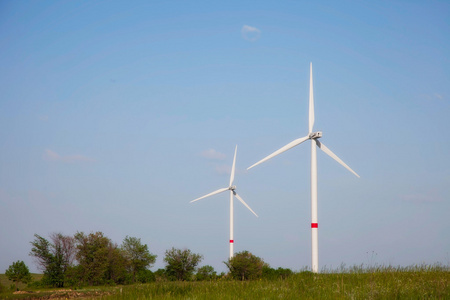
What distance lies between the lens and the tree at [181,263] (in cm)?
8294

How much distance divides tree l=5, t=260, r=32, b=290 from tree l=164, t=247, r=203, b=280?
24415 millimetres

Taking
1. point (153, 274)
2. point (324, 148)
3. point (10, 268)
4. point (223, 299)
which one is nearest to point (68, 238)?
point (10, 268)

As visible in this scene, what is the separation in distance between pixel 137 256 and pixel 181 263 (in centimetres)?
958

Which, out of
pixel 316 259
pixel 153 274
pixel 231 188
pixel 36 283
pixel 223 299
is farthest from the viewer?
pixel 153 274

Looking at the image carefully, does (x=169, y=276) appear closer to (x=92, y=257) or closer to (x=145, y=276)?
(x=145, y=276)

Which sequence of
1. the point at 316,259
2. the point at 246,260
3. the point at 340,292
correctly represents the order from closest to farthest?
the point at 340,292 < the point at 316,259 < the point at 246,260

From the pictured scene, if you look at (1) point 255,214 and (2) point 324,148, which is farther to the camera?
(1) point 255,214

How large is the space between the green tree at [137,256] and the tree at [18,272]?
19471 mm

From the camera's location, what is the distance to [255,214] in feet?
236

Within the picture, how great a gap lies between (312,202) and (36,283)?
54001 mm

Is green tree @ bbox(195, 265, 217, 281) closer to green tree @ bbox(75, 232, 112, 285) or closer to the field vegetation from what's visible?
the field vegetation

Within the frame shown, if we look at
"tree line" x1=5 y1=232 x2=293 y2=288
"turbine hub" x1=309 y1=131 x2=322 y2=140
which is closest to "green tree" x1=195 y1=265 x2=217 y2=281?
"tree line" x1=5 y1=232 x2=293 y2=288

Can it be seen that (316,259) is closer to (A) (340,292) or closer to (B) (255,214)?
(A) (340,292)

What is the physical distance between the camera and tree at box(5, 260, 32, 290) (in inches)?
2744
